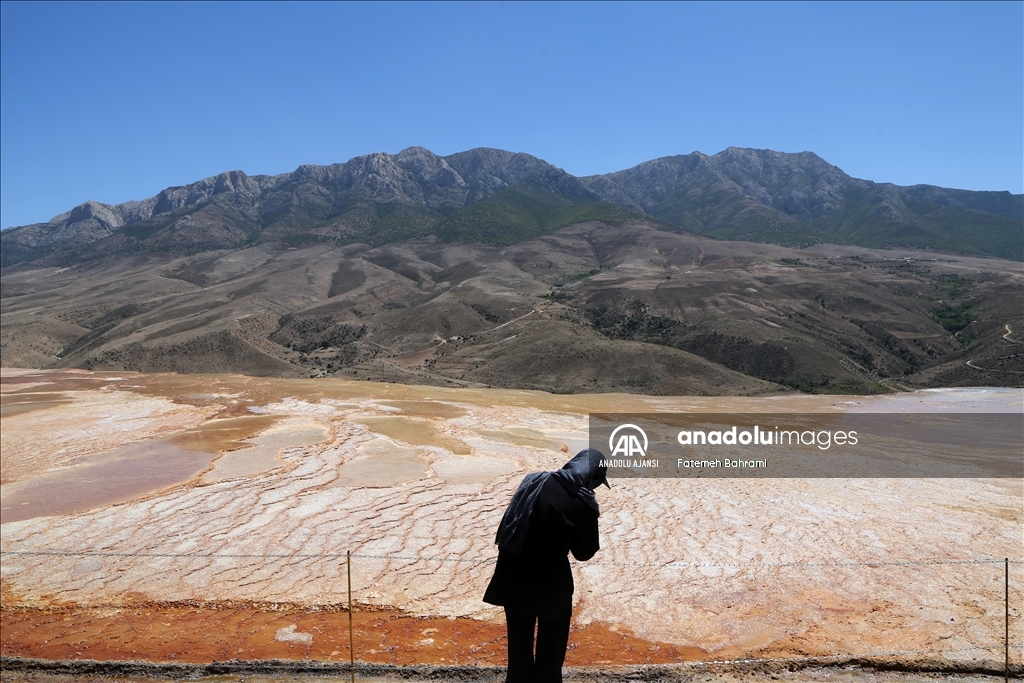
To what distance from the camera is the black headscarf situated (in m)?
3.39

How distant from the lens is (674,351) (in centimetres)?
3966

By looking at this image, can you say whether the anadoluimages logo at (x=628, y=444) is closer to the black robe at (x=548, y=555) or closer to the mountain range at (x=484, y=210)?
the black robe at (x=548, y=555)

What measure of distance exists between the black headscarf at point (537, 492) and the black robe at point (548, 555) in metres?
0.02

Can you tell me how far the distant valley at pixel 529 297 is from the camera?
3975 cm

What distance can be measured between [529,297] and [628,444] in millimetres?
46844

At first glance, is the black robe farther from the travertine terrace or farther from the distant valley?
the distant valley

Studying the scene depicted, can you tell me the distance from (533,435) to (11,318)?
78.3 metres

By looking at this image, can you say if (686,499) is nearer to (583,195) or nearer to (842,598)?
(842,598)

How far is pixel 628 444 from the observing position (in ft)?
Result: 50.9

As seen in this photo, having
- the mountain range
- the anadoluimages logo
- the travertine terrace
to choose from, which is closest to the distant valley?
the mountain range

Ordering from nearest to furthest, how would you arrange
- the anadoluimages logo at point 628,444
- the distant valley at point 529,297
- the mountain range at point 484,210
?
the anadoluimages logo at point 628,444
the distant valley at point 529,297
the mountain range at point 484,210

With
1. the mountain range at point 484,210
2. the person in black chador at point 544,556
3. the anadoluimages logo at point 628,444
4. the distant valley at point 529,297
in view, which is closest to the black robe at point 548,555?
the person in black chador at point 544,556

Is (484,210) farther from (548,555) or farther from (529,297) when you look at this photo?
(548,555)

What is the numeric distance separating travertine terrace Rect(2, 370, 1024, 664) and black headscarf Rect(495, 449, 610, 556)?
8.47 feet
